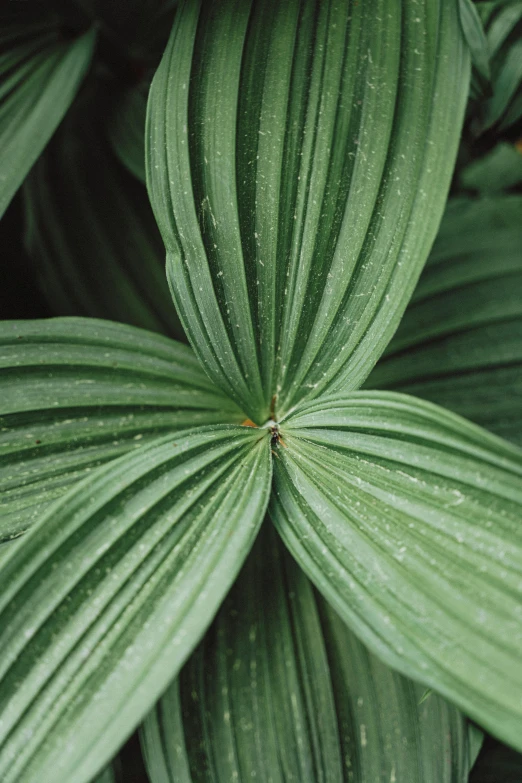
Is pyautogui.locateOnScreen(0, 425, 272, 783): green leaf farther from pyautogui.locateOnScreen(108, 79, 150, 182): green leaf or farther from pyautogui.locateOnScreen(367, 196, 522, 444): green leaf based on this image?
pyautogui.locateOnScreen(108, 79, 150, 182): green leaf

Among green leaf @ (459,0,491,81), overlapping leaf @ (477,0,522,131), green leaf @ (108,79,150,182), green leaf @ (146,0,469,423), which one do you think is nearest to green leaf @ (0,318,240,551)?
green leaf @ (146,0,469,423)

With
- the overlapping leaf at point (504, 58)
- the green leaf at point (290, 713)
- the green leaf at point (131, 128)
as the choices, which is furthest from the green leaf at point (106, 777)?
the overlapping leaf at point (504, 58)

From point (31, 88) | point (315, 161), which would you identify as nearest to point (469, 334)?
point (315, 161)

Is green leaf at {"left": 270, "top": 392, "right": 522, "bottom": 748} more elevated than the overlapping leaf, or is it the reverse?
the overlapping leaf

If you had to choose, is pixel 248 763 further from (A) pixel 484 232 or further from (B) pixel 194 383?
(A) pixel 484 232

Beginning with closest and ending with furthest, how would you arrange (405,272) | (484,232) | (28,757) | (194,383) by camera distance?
(28,757), (405,272), (194,383), (484,232)

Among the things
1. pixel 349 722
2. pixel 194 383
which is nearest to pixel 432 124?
pixel 194 383

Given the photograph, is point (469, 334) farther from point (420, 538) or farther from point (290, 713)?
point (290, 713)
